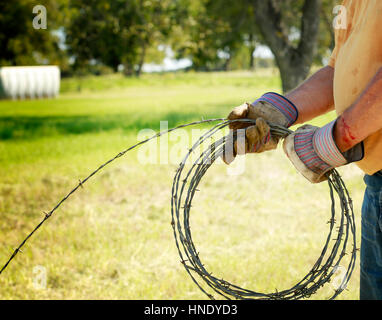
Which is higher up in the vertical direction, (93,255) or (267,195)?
(267,195)

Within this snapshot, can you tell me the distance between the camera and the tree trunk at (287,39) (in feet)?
28.7

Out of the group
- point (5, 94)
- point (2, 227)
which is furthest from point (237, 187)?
point (5, 94)

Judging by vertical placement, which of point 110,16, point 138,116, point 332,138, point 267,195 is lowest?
point 267,195

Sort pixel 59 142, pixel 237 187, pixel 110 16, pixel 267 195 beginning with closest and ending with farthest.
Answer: pixel 267 195
pixel 237 187
pixel 59 142
pixel 110 16

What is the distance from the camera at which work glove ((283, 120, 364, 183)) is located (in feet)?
5.38

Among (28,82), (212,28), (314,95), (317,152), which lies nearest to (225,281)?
(317,152)

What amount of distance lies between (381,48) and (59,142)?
9328 millimetres

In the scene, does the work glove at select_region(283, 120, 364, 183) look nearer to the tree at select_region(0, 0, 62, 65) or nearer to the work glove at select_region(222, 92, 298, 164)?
the work glove at select_region(222, 92, 298, 164)

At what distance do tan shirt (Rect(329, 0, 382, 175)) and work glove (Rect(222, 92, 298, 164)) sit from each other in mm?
258

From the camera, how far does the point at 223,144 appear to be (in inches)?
80.6

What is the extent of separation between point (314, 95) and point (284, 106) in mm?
190

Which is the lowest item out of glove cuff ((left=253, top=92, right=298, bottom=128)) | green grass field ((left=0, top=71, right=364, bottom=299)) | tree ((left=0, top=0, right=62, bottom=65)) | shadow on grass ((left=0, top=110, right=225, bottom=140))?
green grass field ((left=0, top=71, right=364, bottom=299))

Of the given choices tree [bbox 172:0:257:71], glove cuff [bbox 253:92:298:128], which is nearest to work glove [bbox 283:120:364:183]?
glove cuff [bbox 253:92:298:128]

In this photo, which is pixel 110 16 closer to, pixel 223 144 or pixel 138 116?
pixel 138 116
